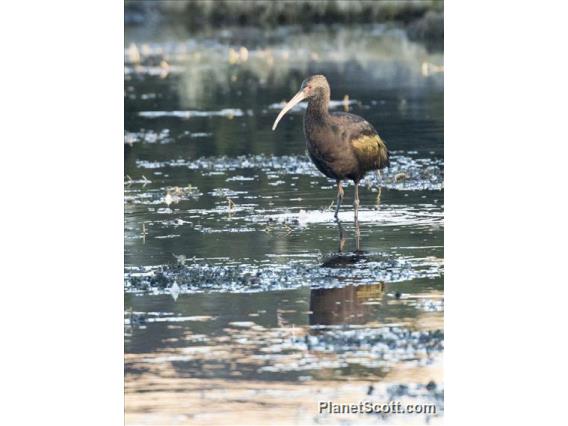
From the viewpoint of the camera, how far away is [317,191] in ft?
56.5

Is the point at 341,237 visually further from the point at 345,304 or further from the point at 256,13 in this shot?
the point at 256,13

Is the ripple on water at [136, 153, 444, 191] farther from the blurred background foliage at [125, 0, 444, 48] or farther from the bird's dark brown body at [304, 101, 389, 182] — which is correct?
the blurred background foliage at [125, 0, 444, 48]

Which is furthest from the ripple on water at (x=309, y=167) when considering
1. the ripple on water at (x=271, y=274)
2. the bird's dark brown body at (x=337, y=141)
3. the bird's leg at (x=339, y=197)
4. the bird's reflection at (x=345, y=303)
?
the bird's reflection at (x=345, y=303)

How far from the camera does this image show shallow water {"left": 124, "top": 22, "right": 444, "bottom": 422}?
1047 centimetres

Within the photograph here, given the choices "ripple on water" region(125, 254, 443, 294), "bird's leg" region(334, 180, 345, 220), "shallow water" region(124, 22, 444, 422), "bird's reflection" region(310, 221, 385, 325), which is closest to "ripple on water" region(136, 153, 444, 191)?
"shallow water" region(124, 22, 444, 422)

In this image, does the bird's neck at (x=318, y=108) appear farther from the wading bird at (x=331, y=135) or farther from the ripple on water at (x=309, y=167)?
the ripple on water at (x=309, y=167)

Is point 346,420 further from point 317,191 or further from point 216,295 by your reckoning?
point 317,191

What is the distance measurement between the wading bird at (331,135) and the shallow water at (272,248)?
26.4 inches

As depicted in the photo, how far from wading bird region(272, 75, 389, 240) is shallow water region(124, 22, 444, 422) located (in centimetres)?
67

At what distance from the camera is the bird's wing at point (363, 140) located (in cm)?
1484

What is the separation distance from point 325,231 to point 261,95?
1504 centimetres

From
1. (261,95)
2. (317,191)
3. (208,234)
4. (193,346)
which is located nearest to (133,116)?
(261,95)
